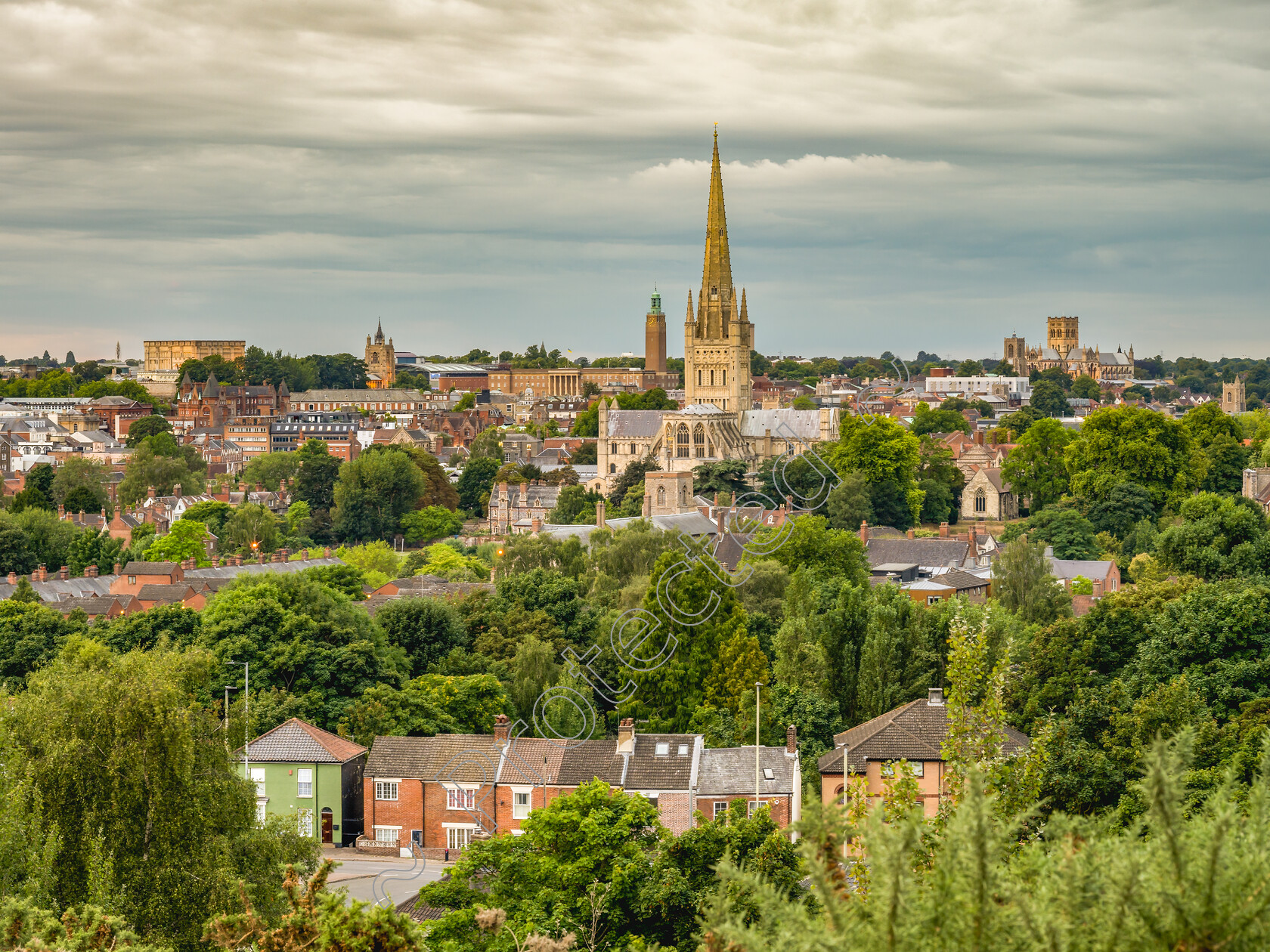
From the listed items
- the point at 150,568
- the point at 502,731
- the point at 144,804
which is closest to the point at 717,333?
the point at 150,568

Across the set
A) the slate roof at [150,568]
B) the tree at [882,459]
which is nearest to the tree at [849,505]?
the tree at [882,459]

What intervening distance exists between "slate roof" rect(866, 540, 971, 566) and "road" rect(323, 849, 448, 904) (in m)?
35.7

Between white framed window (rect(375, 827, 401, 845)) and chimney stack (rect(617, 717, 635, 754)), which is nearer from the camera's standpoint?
chimney stack (rect(617, 717, 635, 754))

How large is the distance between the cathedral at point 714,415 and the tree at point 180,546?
3418 cm

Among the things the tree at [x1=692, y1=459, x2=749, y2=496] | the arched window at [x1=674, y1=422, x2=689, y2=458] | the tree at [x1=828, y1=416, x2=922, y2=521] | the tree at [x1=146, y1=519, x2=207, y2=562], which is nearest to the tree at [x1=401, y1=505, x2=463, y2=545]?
the arched window at [x1=674, y1=422, x2=689, y2=458]

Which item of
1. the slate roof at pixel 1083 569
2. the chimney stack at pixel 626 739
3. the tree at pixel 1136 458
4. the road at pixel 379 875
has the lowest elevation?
the road at pixel 379 875

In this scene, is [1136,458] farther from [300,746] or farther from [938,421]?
[300,746]

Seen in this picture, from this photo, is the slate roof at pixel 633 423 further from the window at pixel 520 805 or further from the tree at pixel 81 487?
the window at pixel 520 805

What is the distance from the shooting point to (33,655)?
145 ft

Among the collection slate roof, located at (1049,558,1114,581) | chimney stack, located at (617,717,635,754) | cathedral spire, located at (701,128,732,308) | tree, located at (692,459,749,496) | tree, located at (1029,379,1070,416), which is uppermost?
cathedral spire, located at (701,128,732,308)

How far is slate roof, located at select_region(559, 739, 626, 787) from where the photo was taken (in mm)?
31797

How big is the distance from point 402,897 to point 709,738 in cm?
937

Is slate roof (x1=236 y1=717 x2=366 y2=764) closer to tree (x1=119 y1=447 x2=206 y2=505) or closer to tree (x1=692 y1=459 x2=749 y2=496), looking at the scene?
tree (x1=692 y1=459 x2=749 y2=496)

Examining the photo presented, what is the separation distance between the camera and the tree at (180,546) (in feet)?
249
